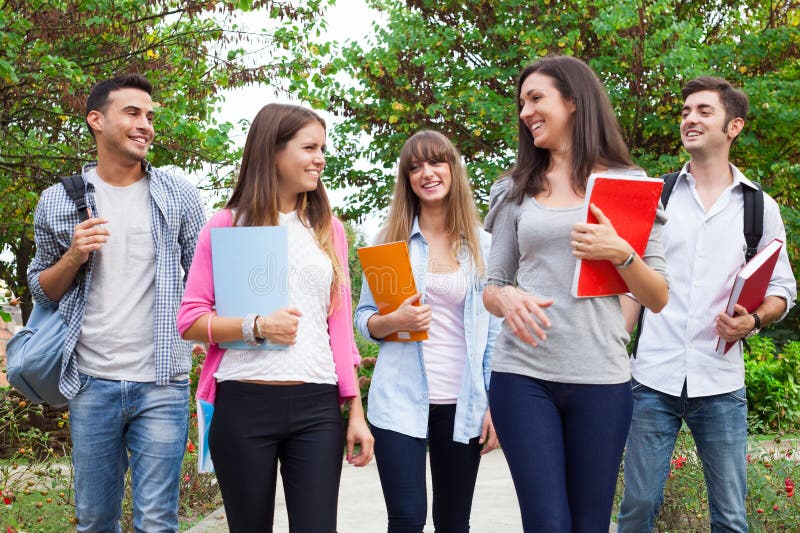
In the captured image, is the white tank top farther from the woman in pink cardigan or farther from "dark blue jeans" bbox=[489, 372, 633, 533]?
"dark blue jeans" bbox=[489, 372, 633, 533]

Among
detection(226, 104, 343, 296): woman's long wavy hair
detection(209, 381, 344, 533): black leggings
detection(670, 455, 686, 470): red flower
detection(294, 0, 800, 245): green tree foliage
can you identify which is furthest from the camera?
detection(294, 0, 800, 245): green tree foliage

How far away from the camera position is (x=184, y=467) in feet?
23.9

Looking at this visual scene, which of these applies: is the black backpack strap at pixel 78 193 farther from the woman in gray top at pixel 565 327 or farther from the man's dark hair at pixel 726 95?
the man's dark hair at pixel 726 95

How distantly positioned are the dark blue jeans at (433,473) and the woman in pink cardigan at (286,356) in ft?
1.79

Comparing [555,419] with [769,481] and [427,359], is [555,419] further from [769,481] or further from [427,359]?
[769,481]

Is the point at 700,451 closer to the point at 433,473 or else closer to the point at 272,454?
the point at 433,473

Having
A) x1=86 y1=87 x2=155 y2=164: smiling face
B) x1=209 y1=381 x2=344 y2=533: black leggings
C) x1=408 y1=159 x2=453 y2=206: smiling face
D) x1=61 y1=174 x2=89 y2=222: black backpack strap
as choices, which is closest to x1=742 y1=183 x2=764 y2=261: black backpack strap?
x1=408 y1=159 x2=453 y2=206: smiling face

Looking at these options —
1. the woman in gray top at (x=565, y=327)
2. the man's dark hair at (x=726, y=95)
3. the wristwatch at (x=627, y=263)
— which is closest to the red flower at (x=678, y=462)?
the man's dark hair at (x=726, y=95)

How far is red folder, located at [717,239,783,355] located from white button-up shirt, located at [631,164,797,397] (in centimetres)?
9

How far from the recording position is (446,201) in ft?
14.3

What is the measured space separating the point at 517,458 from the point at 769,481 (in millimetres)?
3094

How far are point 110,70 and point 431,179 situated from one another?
7.48 metres

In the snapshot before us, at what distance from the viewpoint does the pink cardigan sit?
3.18m

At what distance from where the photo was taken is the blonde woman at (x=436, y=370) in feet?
12.7
